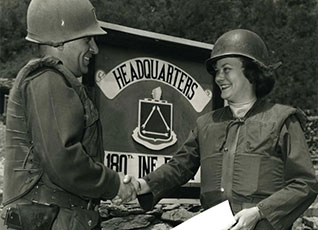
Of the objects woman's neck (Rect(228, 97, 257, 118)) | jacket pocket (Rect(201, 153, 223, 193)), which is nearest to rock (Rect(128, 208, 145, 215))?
jacket pocket (Rect(201, 153, 223, 193))

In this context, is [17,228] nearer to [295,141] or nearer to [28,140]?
[28,140]

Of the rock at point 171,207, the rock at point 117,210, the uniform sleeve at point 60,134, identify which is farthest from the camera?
the rock at point 171,207

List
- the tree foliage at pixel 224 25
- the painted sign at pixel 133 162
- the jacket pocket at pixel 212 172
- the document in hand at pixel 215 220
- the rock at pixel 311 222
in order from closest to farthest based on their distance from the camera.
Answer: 1. the document in hand at pixel 215 220
2. the jacket pocket at pixel 212 172
3. the painted sign at pixel 133 162
4. the rock at pixel 311 222
5. the tree foliage at pixel 224 25

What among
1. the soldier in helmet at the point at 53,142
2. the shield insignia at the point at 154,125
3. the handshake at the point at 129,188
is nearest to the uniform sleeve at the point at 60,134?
the soldier in helmet at the point at 53,142

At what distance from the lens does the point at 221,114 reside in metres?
3.22

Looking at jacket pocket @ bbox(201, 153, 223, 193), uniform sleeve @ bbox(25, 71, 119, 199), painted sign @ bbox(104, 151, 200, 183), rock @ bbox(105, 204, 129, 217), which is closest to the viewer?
uniform sleeve @ bbox(25, 71, 119, 199)

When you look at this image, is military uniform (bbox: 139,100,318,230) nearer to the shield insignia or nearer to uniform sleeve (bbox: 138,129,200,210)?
uniform sleeve (bbox: 138,129,200,210)

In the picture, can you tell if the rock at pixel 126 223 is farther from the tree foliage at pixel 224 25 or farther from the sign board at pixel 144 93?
the tree foliage at pixel 224 25

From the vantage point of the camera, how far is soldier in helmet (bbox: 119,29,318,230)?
2.86 metres

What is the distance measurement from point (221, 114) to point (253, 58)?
0.33 metres

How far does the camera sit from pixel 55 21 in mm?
2670

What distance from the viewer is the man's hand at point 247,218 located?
8.73 feet

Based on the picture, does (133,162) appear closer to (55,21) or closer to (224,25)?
(55,21)

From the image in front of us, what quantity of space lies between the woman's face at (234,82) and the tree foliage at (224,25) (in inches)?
237
